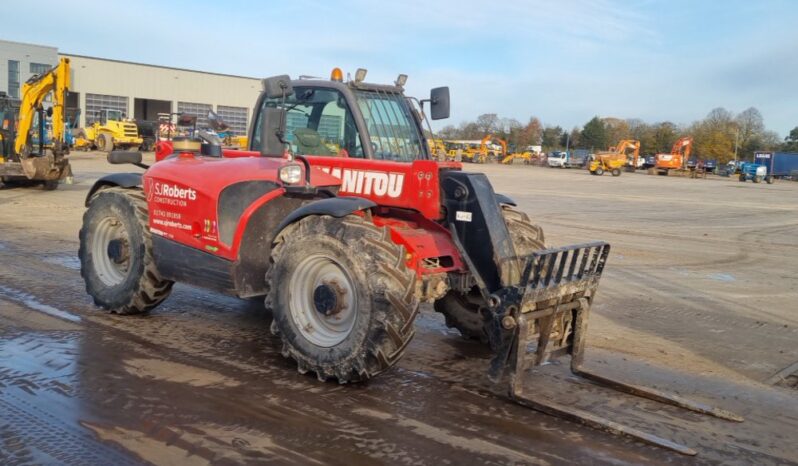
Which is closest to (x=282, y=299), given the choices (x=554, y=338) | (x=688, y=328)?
(x=554, y=338)

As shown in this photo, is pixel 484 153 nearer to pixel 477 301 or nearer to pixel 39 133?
pixel 39 133

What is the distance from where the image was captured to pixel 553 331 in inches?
196

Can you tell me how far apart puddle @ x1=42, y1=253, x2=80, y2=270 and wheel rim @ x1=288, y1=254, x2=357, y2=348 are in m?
4.86

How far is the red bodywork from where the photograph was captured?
5.13m

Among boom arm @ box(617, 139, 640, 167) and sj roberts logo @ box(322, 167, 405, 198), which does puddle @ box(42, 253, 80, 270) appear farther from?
boom arm @ box(617, 139, 640, 167)

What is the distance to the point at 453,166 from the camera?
5.61 meters

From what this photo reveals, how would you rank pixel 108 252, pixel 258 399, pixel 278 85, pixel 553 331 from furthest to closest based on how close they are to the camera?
1. pixel 108 252
2. pixel 278 85
3. pixel 553 331
4. pixel 258 399

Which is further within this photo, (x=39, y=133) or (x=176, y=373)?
(x=39, y=133)

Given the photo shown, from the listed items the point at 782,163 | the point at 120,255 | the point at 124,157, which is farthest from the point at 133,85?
the point at 120,255

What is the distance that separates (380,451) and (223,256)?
2.36 m

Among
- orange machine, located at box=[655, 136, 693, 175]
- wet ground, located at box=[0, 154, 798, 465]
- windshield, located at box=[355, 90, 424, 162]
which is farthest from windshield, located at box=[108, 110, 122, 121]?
windshield, located at box=[355, 90, 424, 162]

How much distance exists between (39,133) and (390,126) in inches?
695

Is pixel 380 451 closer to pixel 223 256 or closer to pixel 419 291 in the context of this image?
pixel 419 291

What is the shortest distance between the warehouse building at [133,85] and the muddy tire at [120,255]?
5068 cm
